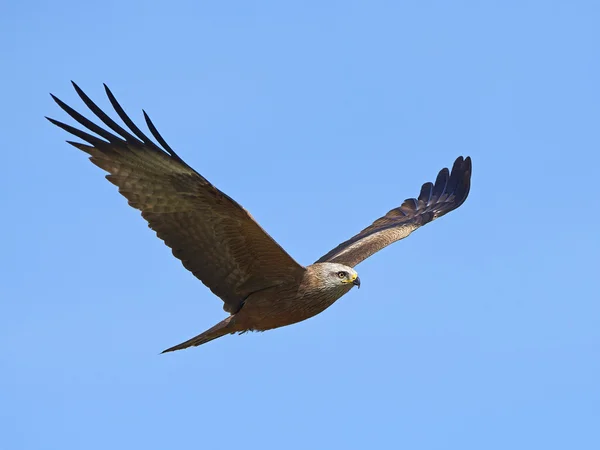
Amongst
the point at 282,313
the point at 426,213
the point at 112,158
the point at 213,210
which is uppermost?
the point at 426,213

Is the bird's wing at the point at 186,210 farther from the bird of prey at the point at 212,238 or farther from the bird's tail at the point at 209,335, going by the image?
the bird's tail at the point at 209,335

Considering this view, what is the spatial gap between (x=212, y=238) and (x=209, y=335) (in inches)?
44.2

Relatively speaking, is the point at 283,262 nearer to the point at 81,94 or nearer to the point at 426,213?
the point at 81,94

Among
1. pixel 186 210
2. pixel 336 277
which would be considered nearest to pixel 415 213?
pixel 336 277

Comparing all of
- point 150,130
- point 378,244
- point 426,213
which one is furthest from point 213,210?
point 426,213

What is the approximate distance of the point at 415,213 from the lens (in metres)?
15.5

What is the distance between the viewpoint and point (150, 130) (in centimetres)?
972

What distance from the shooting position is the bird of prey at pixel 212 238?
10172mm

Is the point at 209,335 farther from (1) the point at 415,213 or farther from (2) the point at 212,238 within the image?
(1) the point at 415,213

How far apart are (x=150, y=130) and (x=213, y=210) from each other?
1106 mm

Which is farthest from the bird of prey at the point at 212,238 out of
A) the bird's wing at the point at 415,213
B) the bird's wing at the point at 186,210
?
the bird's wing at the point at 415,213

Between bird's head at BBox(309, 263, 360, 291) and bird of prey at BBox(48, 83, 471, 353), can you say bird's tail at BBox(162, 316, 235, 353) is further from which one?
bird's head at BBox(309, 263, 360, 291)

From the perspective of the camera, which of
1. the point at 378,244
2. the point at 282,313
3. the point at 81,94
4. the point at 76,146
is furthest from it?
the point at 378,244

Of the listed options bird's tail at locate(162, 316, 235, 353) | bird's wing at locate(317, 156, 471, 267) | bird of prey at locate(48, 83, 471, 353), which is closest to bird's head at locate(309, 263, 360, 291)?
bird of prey at locate(48, 83, 471, 353)
